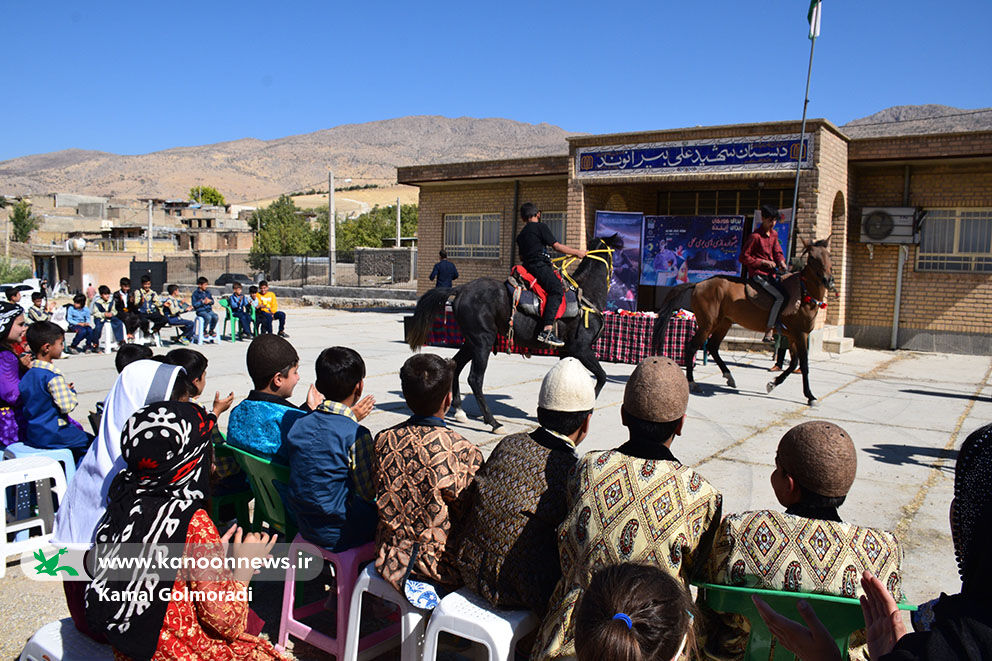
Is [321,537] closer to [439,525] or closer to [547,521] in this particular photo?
[439,525]

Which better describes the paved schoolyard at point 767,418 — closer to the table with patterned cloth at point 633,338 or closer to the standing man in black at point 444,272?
the table with patterned cloth at point 633,338

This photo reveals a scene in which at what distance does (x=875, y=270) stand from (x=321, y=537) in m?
15.5

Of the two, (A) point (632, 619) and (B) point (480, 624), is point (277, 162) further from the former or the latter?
(A) point (632, 619)

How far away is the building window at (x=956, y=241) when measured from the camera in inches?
574

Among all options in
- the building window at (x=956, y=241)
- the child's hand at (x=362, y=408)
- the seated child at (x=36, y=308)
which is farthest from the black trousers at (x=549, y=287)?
the building window at (x=956, y=241)

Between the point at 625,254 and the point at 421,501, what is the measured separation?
47.4ft

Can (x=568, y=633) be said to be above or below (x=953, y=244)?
below

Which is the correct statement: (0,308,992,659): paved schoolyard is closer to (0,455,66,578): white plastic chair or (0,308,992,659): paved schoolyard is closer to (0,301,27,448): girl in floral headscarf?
(0,455,66,578): white plastic chair

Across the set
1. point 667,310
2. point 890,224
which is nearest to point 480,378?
point 667,310

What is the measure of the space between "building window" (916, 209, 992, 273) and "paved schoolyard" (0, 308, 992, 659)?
196cm

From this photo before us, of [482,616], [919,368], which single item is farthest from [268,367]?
[919,368]

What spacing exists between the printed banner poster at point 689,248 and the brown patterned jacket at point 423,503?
540 inches

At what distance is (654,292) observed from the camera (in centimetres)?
1878

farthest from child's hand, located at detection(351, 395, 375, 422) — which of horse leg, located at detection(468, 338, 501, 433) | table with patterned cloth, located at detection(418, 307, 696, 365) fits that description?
table with patterned cloth, located at detection(418, 307, 696, 365)
